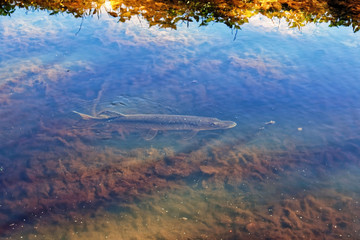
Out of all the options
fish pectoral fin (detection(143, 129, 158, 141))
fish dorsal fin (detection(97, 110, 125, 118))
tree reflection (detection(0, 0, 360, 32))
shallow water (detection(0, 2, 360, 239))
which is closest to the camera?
shallow water (detection(0, 2, 360, 239))

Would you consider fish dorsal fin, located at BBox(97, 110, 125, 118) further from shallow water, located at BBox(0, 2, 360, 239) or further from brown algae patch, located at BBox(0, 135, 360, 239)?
brown algae patch, located at BBox(0, 135, 360, 239)

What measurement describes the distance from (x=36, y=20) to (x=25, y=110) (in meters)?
5.44

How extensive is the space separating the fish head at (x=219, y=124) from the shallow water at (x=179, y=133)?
0.13 meters

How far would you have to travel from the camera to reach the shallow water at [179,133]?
4.61 meters

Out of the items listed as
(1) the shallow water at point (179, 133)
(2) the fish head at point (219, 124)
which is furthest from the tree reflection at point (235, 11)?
(2) the fish head at point (219, 124)

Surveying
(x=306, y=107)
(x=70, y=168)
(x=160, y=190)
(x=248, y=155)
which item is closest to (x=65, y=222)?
(x=70, y=168)

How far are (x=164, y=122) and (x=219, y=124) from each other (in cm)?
133

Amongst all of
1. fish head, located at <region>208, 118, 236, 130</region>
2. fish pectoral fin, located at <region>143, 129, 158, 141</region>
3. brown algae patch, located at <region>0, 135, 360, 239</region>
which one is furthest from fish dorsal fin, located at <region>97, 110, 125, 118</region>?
fish head, located at <region>208, 118, 236, 130</region>

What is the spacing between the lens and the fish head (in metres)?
6.43

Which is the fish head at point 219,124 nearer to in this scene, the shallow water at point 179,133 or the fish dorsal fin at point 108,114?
the shallow water at point 179,133

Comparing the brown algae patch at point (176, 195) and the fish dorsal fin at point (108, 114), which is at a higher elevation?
the fish dorsal fin at point (108, 114)

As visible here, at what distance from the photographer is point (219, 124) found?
646 cm

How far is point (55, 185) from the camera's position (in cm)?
504

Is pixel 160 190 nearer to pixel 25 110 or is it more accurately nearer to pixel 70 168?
pixel 70 168
